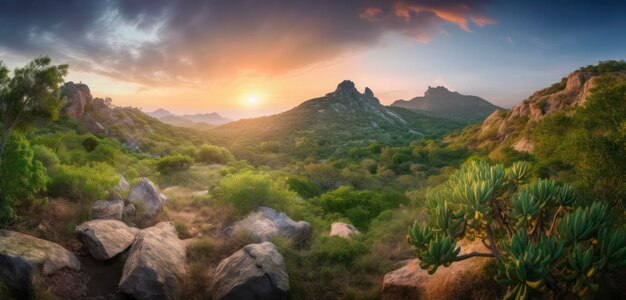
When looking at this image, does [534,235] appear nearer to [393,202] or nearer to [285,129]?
[393,202]

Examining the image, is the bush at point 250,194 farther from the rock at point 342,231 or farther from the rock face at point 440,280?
the rock face at point 440,280

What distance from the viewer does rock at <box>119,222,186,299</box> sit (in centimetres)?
829

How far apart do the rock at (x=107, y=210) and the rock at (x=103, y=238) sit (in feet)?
3.98

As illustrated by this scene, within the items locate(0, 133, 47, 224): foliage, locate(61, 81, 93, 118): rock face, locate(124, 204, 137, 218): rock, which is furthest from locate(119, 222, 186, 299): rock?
locate(61, 81, 93, 118): rock face

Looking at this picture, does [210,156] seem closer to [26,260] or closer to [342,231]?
[342,231]

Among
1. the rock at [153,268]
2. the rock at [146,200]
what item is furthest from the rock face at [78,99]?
the rock at [153,268]

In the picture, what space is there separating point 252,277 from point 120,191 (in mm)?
8555

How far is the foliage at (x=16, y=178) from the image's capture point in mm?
9109

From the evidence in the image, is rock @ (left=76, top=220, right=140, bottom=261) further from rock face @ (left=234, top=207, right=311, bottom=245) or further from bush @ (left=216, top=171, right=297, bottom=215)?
bush @ (left=216, top=171, right=297, bottom=215)

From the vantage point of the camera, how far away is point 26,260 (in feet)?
25.2

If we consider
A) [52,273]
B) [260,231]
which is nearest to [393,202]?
[260,231]

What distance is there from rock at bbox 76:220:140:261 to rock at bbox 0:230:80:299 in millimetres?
548

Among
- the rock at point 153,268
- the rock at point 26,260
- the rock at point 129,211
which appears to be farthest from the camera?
the rock at point 129,211

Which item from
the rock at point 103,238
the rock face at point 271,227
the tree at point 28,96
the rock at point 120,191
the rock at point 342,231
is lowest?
the rock at point 342,231
